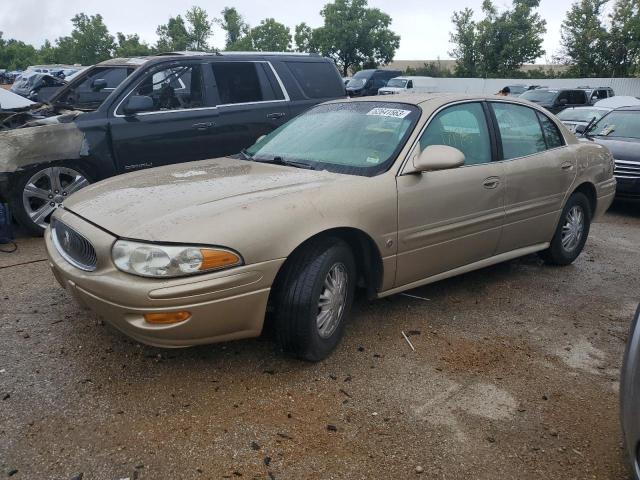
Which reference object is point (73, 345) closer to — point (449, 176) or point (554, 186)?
point (449, 176)

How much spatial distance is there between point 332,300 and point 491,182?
1.62 metres

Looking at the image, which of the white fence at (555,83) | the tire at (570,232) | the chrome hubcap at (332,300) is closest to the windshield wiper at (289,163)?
the chrome hubcap at (332,300)

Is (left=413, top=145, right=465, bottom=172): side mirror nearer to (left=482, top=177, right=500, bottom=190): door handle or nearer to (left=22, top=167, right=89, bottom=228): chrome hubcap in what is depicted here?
(left=482, top=177, right=500, bottom=190): door handle

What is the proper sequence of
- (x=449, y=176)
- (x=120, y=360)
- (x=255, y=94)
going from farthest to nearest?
1. (x=255, y=94)
2. (x=449, y=176)
3. (x=120, y=360)

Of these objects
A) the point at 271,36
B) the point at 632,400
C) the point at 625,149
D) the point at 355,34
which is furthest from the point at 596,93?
the point at 271,36

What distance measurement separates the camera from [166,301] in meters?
2.69

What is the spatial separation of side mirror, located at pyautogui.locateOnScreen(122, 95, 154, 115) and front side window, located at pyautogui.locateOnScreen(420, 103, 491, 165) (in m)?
3.12

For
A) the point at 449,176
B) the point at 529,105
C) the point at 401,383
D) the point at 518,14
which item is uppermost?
the point at 518,14

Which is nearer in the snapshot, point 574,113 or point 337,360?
point 337,360

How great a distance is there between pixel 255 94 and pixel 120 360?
13.4ft

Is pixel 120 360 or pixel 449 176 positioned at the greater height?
pixel 449 176

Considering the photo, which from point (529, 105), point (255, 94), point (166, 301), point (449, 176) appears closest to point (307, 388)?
point (166, 301)

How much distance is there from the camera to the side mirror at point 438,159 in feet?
11.5

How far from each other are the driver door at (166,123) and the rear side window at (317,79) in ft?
4.22
